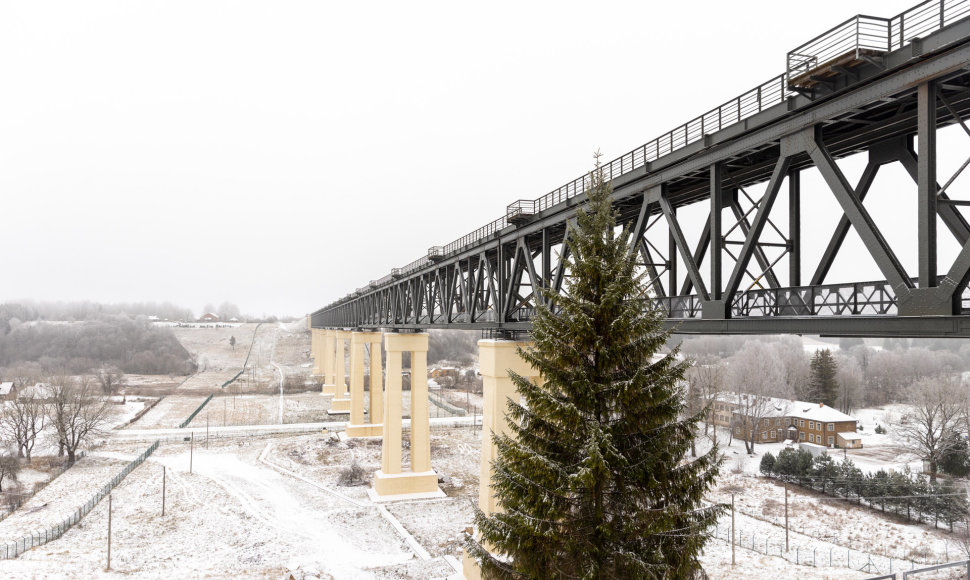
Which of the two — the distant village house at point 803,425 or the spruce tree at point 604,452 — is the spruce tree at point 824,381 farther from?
the spruce tree at point 604,452

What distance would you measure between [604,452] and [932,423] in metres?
49.7

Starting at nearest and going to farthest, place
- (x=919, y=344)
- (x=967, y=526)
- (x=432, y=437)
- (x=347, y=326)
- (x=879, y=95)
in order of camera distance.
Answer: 1. (x=879, y=95)
2. (x=967, y=526)
3. (x=432, y=437)
4. (x=347, y=326)
5. (x=919, y=344)

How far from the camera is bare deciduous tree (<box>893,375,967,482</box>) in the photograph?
41.6 metres

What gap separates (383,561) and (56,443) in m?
39.6

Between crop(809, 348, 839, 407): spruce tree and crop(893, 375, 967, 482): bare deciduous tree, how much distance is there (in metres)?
12.7

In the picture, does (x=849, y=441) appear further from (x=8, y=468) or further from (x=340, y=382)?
(x=8, y=468)

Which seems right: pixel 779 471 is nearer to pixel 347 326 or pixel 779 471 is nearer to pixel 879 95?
pixel 879 95

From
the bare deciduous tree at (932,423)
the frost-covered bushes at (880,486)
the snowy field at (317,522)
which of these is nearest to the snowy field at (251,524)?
the snowy field at (317,522)

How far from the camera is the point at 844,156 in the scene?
13.4 meters

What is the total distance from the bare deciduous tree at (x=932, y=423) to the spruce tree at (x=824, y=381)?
12727 millimetres

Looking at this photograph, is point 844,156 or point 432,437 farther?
point 432,437

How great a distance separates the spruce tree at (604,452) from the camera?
32.9ft

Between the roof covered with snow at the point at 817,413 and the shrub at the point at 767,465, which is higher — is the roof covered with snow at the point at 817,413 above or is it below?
above

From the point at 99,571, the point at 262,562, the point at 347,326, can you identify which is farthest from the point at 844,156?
the point at 347,326
